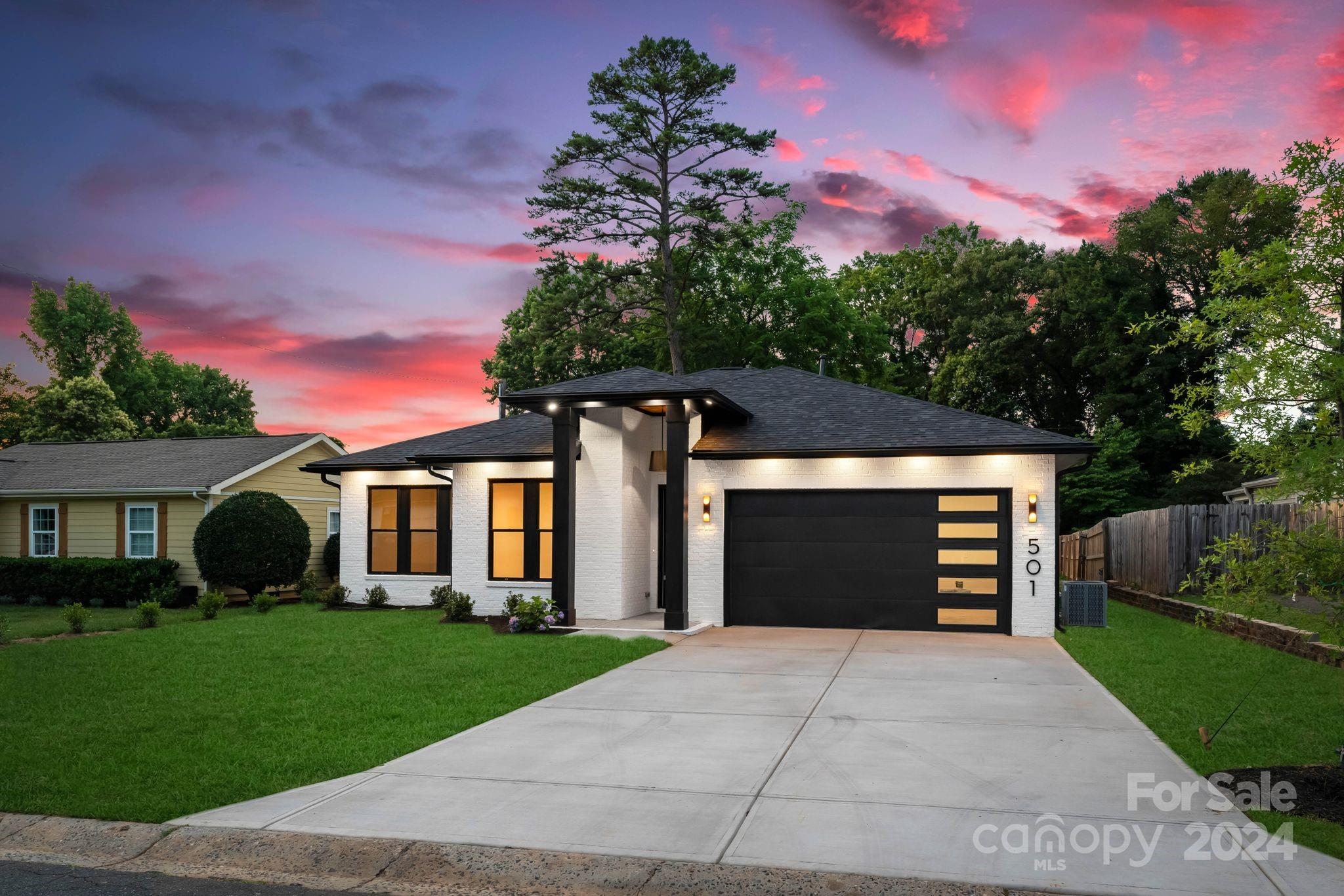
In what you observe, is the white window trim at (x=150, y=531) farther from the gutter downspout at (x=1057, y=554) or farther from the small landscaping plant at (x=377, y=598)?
the gutter downspout at (x=1057, y=554)

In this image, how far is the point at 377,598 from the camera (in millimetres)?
18219

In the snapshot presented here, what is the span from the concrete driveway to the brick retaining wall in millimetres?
1747

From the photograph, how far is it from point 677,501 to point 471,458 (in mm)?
4250

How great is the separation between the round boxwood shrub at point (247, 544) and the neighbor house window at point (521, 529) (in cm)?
627

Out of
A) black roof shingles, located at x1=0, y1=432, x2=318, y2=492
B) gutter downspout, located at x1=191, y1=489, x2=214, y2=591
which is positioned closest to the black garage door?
gutter downspout, located at x1=191, y1=489, x2=214, y2=591

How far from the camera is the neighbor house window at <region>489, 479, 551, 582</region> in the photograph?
16.7 meters

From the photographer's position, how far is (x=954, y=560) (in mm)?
14562

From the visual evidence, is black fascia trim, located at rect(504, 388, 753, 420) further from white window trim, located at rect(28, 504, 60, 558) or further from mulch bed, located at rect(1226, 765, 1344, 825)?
white window trim, located at rect(28, 504, 60, 558)

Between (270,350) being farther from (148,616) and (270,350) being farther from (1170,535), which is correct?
(1170,535)

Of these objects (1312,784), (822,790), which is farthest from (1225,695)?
(822,790)

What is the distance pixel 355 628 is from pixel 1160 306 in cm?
3264

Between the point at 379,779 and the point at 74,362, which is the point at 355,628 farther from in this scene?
the point at 74,362

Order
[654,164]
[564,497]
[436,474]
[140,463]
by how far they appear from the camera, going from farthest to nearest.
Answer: [654,164] < [140,463] < [436,474] < [564,497]

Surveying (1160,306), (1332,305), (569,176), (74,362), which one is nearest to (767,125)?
(569,176)
